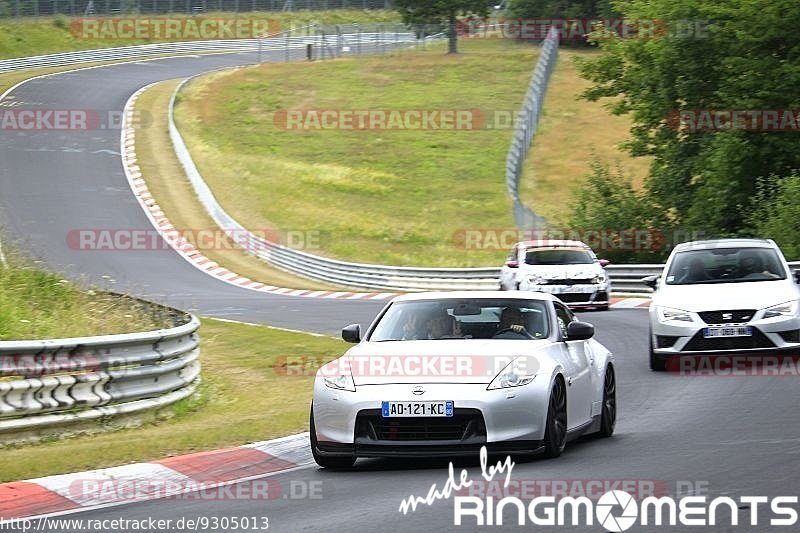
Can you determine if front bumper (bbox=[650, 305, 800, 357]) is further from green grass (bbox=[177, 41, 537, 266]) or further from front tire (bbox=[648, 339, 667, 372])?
green grass (bbox=[177, 41, 537, 266])

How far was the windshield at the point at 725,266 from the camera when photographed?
17812 millimetres

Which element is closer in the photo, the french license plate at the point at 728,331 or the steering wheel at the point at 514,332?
the steering wheel at the point at 514,332

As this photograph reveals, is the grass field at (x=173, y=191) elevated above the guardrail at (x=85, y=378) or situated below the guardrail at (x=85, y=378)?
below

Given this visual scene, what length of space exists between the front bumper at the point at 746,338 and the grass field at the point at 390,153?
82.0ft

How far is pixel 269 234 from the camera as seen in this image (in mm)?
47469

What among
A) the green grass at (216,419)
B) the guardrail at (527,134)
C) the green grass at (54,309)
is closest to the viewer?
the green grass at (216,419)

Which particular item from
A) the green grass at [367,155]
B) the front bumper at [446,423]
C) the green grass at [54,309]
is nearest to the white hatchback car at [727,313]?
the green grass at [54,309]

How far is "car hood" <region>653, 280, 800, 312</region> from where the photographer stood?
16734 millimetres

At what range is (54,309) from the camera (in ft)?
53.7

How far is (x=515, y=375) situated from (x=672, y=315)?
23.6 ft

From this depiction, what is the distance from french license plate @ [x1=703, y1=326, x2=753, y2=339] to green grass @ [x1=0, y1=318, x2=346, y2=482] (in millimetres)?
4719

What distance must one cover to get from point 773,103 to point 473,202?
65.1 feet

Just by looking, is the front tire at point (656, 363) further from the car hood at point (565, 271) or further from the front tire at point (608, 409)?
the car hood at point (565, 271)

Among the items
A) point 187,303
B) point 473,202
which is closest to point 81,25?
point 473,202
